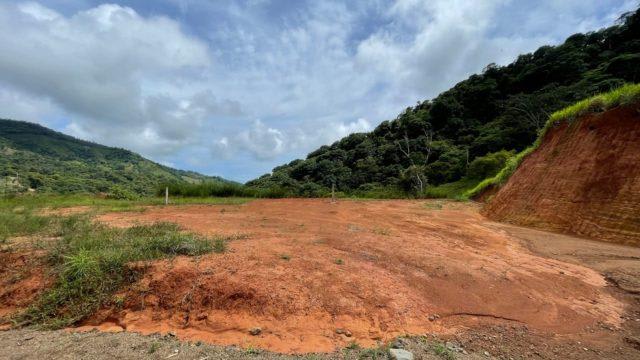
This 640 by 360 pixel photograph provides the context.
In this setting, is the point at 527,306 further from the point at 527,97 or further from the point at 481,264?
the point at 527,97

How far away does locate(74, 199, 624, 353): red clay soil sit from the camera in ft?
12.7

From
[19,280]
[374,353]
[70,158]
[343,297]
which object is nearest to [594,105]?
[343,297]

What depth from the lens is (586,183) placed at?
991 centimetres

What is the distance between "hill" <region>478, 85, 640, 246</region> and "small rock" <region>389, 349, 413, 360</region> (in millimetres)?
7498

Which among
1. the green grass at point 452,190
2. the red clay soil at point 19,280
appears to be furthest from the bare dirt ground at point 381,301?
the green grass at point 452,190

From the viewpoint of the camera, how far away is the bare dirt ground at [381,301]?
369cm

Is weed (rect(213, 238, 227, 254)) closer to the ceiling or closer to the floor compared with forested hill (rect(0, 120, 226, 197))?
closer to the floor

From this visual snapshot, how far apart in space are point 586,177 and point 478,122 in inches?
1290

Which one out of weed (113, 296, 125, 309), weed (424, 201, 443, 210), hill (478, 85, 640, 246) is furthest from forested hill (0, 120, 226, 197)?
weed (113, 296, 125, 309)

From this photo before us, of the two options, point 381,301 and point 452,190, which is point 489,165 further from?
point 381,301

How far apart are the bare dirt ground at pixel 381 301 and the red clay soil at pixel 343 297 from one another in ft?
0.05

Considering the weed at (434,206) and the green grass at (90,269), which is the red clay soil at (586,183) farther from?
the green grass at (90,269)

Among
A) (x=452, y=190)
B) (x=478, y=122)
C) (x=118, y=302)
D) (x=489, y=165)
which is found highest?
(x=478, y=122)

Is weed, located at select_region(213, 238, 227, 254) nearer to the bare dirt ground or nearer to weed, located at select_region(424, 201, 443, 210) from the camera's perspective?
the bare dirt ground
